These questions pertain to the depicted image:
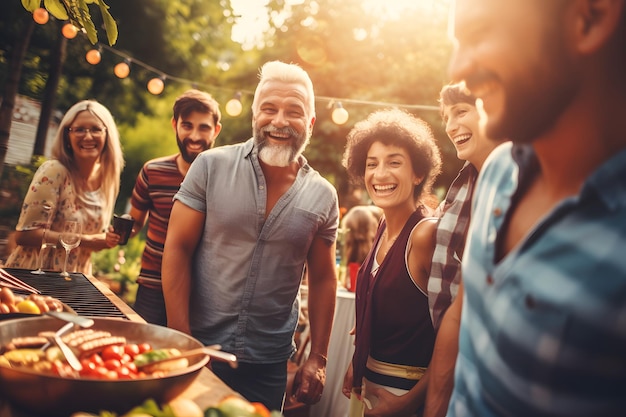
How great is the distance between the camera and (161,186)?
12.2ft

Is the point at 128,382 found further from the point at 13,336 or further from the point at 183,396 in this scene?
the point at 13,336

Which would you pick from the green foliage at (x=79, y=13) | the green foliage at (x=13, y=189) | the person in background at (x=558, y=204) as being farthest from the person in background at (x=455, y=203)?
the green foliage at (x=13, y=189)

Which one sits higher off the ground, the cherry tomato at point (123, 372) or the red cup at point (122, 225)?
the red cup at point (122, 225)

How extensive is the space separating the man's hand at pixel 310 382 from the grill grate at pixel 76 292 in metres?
0.95

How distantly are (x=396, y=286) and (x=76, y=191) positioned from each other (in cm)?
247

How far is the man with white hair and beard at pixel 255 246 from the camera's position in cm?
253

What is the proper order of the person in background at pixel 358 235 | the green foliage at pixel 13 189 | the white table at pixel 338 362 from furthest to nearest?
the green foliage at pixel 13 189, the person in background at pixel 358 235, the white table at pixel 338 362

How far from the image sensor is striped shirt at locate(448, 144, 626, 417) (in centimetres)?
85

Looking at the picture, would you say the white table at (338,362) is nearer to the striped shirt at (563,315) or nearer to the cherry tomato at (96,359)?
the cherry tomato at (96,359)

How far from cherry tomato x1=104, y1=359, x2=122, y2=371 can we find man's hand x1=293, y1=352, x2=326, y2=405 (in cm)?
138

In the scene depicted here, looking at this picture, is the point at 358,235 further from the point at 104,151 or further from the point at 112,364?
the point at 112,364

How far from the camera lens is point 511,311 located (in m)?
0.97

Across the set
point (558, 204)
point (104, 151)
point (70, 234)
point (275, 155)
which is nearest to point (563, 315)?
point (558, 204)

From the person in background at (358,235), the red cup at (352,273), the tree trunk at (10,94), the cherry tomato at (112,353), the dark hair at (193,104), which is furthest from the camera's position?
the tree trunk at (10,94)
